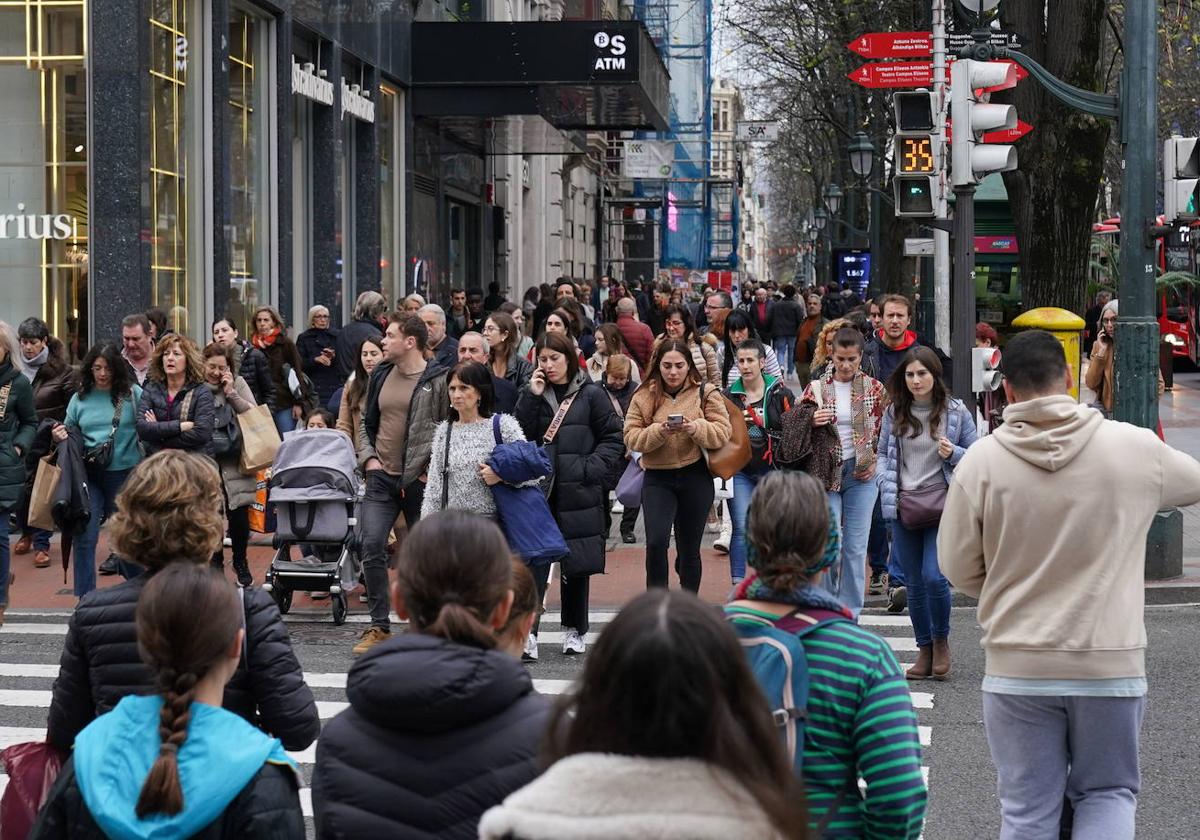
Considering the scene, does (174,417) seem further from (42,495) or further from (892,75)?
(892,75)

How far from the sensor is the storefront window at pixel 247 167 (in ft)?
61.7

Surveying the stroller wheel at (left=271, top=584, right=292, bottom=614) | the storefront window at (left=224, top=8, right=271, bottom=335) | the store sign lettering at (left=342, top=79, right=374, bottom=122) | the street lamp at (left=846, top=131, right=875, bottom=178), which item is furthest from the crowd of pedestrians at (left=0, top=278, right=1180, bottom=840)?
the street lamp at (left=846, top=131, right=875, bottom=178)

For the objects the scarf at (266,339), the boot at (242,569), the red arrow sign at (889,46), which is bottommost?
the boot at (242,569)

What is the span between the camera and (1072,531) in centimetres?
482

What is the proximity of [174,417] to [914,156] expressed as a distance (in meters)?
7.17

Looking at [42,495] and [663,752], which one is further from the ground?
[663,752]

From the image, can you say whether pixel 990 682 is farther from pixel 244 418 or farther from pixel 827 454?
pixel 244 418

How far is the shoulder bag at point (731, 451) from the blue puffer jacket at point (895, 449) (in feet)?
3.40

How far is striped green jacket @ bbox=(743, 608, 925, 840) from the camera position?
11.5 feet

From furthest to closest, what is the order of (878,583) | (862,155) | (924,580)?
(862,155) < (878,583) < (924,580)

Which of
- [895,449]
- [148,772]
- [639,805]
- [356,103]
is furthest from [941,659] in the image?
[356,103]

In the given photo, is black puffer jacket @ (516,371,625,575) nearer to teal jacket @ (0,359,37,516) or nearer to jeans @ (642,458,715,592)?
jeans @ (642,458,715,592)

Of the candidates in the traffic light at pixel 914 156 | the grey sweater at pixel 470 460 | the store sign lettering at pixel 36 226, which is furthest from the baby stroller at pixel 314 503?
the traffic light at pixel 914 156

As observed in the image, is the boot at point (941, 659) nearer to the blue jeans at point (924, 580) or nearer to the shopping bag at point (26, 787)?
the blue jeans at point (924, 580)
